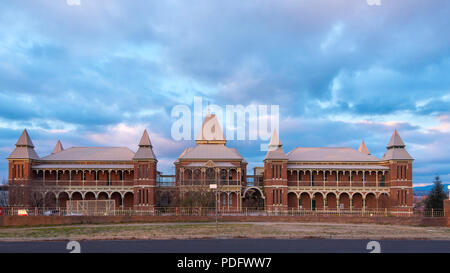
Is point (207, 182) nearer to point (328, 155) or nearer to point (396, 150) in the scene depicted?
point (328, 155)

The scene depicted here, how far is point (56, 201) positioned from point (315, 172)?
4032cm

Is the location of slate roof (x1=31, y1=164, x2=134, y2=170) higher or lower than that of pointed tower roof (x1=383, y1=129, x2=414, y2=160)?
lower

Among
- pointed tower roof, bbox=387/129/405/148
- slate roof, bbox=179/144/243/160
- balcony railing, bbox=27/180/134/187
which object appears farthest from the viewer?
pointed tower roof, bbox=387/129/405/148

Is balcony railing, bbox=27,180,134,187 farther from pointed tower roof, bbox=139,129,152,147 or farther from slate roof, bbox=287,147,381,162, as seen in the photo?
slate roof, bbox=287,147,381,162

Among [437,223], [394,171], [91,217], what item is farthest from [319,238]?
[394,171]

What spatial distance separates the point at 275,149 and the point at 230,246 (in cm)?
4492

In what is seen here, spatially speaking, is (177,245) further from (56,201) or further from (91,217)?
(56,201)

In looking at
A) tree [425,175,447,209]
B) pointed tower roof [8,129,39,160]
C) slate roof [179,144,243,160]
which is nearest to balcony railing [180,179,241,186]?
slate roof [179,144,243,160]

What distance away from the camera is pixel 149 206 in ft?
202

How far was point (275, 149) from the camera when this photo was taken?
65.1 meters

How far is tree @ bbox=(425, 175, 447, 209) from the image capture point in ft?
228

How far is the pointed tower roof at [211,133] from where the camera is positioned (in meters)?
75.8

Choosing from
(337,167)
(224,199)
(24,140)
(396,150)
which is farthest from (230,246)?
(24,140)

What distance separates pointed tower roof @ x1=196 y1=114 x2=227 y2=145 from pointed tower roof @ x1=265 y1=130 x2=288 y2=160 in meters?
12.1
